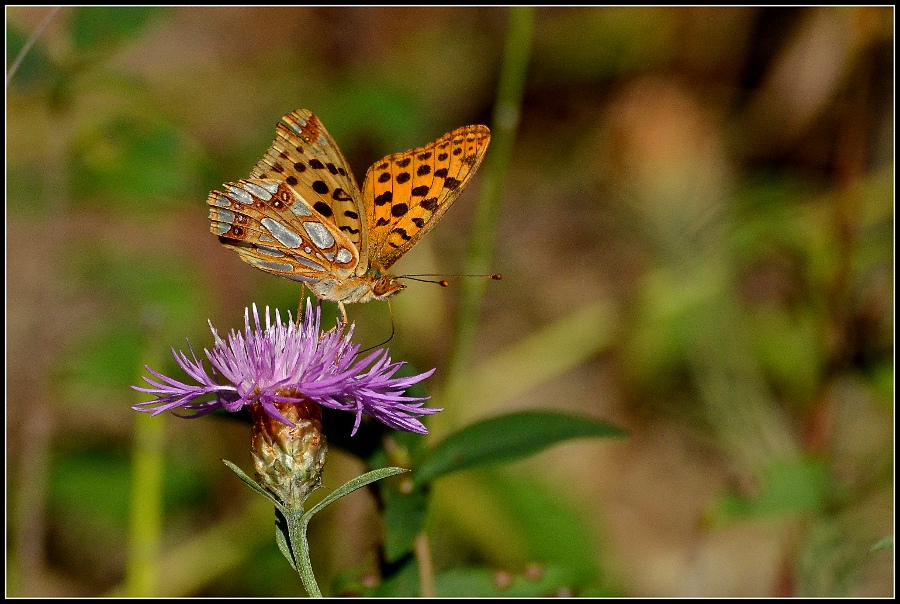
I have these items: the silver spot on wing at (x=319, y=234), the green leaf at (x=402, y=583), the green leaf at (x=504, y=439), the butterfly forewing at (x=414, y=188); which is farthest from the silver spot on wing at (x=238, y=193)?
the green leaf at (x=402, y=583)

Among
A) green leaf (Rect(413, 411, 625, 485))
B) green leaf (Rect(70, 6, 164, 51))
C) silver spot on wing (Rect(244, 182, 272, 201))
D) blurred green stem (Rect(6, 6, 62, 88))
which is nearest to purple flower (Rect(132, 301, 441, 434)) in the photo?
green leaf (Rect(413, 411, 625, 485))

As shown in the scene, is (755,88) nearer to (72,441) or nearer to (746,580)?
(746,580)

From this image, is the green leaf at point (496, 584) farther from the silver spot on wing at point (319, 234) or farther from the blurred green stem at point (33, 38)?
the blurred green stem at point (33, 38)

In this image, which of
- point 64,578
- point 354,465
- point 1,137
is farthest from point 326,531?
point 1,137

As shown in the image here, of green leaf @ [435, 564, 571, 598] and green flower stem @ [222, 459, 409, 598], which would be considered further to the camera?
green leaf @ [435, 564, 571, 598]

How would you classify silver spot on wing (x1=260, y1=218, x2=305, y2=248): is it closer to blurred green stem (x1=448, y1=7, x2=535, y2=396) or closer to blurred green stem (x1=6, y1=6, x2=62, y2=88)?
blurred green stem (x1=6, y1=6, x2=62, y2=88)

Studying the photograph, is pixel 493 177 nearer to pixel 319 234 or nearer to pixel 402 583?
pixel 319 234
